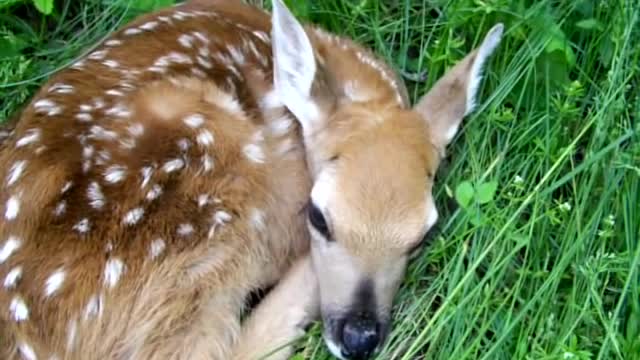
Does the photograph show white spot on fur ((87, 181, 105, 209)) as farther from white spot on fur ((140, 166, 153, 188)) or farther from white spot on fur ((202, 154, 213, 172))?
white spot on fur ((202, 154, 213, 172))

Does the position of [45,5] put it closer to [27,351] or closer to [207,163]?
[207,163]


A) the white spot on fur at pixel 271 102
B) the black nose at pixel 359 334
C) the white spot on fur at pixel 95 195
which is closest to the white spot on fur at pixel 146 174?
the white spot on fur at pixel 95 195

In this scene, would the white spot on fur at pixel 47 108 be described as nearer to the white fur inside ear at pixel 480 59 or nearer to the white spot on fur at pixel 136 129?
the white spot on fur at pixel 136 129

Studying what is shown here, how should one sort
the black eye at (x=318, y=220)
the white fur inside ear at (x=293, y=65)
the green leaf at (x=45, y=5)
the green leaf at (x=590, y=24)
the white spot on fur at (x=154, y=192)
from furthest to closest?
the green leaf at (x=45, y=5), the green leaf at (x=590, y=24), the white fur inside ear at (x=293, y=65), the black eye at (x=318, y=220), the white spot on fur at (x=154, y=192)

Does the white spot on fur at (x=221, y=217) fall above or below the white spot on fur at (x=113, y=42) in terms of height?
below

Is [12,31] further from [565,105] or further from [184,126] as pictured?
[565,105]

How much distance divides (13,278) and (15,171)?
1.00 feet

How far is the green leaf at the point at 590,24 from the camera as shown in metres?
5.05

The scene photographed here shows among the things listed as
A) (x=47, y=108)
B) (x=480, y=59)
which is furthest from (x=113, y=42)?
(x=480, y=59)

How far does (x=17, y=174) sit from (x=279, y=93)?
0.83 m

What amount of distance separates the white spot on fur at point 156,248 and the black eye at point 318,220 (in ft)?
1.45

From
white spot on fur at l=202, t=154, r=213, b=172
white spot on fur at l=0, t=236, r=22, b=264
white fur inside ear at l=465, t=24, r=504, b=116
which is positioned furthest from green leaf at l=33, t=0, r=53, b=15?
white fur inside ear at l=465, t=24, r=504, b=116

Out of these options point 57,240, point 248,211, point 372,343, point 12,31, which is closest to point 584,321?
point 372,343

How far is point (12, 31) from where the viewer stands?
554cm
